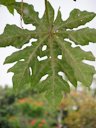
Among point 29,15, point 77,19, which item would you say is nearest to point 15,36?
point 29,15

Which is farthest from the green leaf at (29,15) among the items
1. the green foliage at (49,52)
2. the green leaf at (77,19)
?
the green leaf at (77,19)

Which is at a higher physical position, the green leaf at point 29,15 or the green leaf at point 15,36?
the green leaf at point 29,15

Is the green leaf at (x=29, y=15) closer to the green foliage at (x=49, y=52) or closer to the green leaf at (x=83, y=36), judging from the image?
the green foliage at (x=49, y=52)

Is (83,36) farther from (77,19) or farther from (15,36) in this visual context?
(15,36)

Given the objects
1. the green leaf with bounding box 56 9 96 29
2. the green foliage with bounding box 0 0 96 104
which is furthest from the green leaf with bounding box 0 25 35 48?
the green leaf with bounding box 56 9 96 29

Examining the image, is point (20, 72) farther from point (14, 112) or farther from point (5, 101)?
point (5, 101)

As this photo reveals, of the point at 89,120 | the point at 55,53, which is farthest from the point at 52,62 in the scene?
the point at 89,120

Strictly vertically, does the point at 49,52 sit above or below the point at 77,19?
below

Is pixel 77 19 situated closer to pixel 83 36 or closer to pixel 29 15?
pixel 83 36

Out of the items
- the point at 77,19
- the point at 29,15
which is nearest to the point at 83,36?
the point at 77,19
